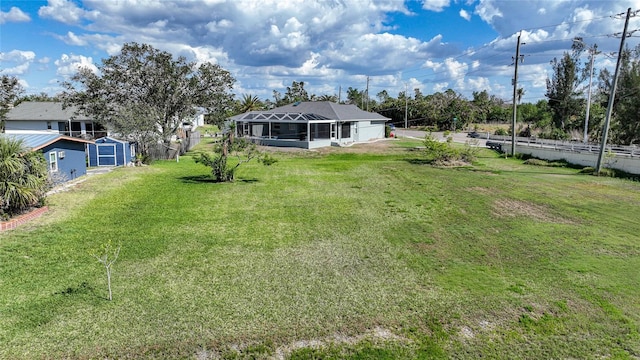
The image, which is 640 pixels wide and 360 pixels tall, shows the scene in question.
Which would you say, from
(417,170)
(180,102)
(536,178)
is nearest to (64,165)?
(180,102)

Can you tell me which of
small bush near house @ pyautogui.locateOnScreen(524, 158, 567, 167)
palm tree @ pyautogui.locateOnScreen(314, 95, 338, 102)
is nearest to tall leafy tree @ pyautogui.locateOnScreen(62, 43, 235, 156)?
small bush near house @ pyautogui.locateOnScreen(524, 158, 567, 167)

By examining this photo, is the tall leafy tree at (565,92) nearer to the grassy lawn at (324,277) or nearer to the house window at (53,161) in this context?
the grassy lawn at (324,277)

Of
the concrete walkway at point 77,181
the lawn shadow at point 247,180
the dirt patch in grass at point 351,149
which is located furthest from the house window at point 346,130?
the concrete walkway at point 77,181

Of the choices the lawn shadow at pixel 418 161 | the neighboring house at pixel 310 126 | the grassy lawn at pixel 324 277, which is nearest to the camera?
the grassy lawn at pixel 324 277

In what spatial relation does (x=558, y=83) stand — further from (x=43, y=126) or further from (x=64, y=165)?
(x=43, y=126)

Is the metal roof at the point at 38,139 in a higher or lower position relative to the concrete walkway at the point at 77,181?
higher

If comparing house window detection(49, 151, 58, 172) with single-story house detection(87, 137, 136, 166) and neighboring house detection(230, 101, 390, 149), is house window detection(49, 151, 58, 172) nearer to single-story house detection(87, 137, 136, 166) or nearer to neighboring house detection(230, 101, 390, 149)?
single-story house detection(87, 137, 136, 166)
